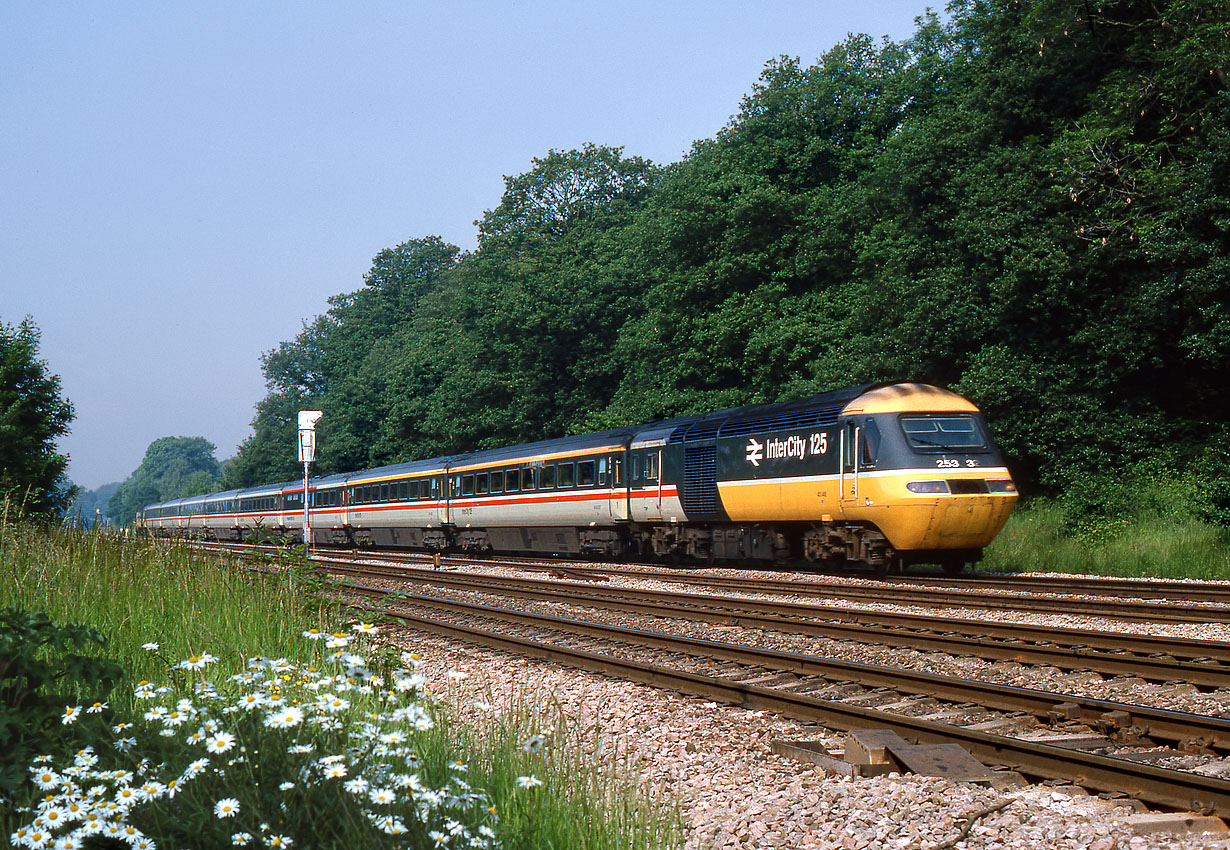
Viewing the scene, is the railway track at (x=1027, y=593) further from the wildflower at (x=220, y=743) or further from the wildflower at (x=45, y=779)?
the wildflower at (x=220, y=743)

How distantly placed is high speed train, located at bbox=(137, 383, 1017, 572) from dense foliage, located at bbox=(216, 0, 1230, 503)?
16.9 feet

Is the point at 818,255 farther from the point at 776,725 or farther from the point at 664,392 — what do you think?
the point at 776,725

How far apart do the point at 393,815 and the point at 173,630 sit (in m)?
5.22

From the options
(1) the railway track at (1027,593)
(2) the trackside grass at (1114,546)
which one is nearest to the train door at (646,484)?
(1) the railway track at (1027,593)

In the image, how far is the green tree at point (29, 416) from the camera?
35406 millimetres

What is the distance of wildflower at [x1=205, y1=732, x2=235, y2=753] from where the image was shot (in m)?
3.38

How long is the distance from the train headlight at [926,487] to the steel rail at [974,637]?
3.65m

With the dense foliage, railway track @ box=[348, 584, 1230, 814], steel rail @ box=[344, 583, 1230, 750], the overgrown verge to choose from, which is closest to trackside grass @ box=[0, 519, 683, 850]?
railway track @ box=[348, 584, 1230, 814]

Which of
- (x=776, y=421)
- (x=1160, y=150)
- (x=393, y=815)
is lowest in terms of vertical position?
(x=393, y=815)

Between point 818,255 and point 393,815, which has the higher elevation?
point 818,255

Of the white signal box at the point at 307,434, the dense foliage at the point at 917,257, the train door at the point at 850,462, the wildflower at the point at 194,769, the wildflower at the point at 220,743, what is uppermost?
the dense foliage at the point at 917,257

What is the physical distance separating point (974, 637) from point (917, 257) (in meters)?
20.9

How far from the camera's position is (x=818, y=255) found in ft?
118

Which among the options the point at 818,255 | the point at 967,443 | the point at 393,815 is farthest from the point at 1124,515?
the point at 393,815
